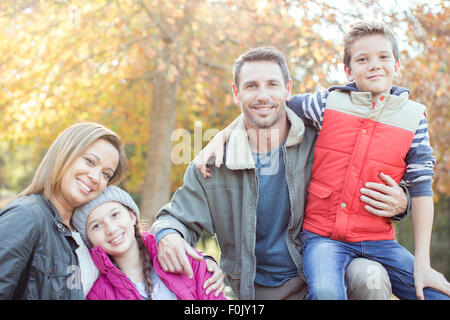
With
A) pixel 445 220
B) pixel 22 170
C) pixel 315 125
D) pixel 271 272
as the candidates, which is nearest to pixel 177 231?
pixel 271 272

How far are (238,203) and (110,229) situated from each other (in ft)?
2.58

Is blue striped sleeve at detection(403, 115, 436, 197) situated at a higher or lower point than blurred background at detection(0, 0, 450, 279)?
lower

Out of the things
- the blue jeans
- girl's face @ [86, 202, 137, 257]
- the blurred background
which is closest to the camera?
the blue jeans

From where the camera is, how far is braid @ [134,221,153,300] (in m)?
2.41

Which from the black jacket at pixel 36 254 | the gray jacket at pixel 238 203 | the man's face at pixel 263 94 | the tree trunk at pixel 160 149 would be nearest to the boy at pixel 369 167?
the gray jacket at pixel 238 203

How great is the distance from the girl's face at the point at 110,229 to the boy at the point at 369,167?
103 cm

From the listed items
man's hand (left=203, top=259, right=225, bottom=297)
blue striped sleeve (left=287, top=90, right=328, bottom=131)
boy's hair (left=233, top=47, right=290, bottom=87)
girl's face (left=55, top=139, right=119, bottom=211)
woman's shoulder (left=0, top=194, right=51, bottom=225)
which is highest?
boy's hair (left=233, top=47, right=290, bottom=87)

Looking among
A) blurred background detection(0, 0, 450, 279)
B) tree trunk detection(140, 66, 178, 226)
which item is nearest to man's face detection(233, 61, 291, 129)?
blurred background detection(0, 0, 450, 279)

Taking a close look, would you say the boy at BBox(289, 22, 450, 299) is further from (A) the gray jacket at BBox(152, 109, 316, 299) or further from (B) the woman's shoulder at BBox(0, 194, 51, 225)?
(B) the woman's shoulder at BBox(0, 194, 51, 225)

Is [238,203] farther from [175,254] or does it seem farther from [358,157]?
[358,157]

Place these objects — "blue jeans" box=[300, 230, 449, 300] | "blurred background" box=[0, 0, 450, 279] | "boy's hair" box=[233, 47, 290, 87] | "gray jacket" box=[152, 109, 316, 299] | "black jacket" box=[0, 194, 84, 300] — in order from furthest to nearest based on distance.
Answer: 1. "blurred background" box=[0, 0, 450, 279]
2. "boy's hair" box=[233, 47, 290, 87]
3. "gray jacket" box=[152, 109, 316, 299]
4. "blue jeans" box=[300, 230, 449, 300]
5. "black jacket" box=[0, 194, 84, 300]

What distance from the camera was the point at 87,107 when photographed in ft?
22.4

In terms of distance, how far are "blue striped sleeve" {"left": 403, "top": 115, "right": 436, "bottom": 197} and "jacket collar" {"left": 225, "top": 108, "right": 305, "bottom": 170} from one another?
2.12 ft

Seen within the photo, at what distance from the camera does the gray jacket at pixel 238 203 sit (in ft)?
8.68
